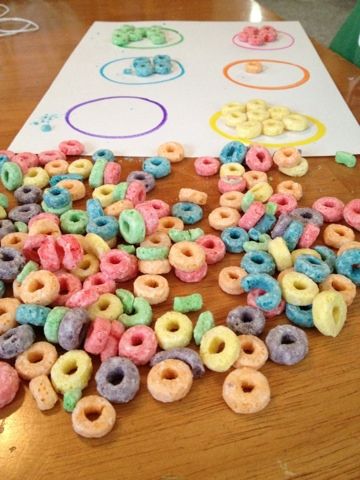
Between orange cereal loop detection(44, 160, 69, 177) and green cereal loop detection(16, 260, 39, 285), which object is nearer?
green cereal loop detection(16, 260, 39, 285)

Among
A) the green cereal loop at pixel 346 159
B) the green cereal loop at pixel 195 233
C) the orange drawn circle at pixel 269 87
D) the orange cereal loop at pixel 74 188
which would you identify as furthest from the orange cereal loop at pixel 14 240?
the orange drawn circle at pixel 269 87

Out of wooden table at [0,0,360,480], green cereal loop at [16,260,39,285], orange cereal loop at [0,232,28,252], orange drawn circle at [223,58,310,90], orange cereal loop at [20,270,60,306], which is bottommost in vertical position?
orange drawn circle at [223,58,310,90]

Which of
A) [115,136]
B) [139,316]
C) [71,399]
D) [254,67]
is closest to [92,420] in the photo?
[71,399]

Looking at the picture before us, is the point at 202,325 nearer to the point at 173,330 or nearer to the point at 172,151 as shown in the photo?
the point at 173,330

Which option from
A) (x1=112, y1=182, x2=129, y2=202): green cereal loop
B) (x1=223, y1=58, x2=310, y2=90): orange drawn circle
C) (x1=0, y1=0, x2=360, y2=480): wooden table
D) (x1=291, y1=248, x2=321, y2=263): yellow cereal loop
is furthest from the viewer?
(x1=223, y1=58, x2=310, y2=90): orange drawn circle

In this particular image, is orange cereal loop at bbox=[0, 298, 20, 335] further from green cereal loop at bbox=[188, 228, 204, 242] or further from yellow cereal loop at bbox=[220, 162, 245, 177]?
yellow cereal loop at bbox=[220, 162, 245, 177]

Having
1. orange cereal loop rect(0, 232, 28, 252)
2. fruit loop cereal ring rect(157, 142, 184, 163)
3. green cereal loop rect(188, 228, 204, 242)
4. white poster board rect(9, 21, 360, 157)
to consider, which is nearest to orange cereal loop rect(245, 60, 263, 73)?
white poster board rect(9, 21, 360, 157)
